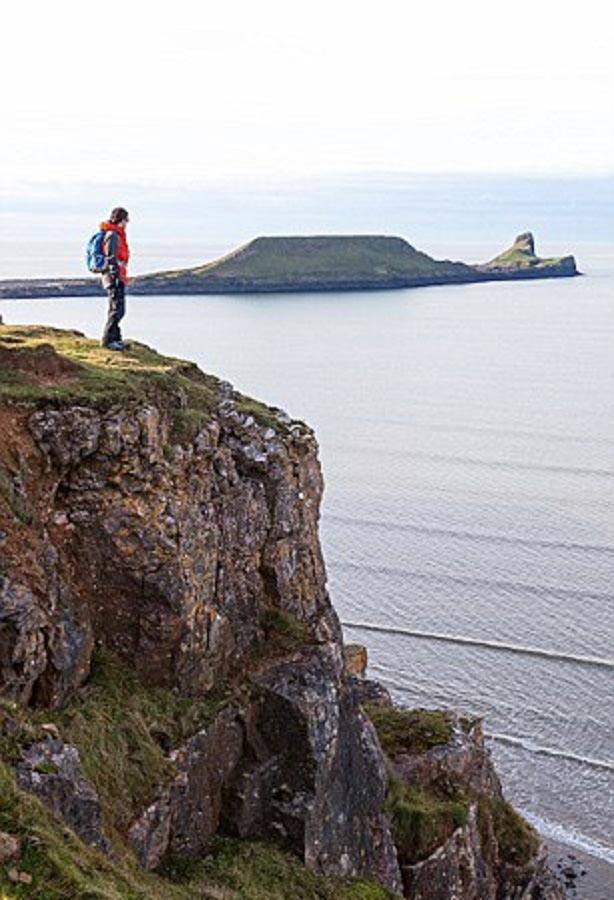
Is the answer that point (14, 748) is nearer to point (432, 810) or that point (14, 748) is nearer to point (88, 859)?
point (88, 859)

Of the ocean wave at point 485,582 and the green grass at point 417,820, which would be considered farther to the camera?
the ocean wave at point 485,582

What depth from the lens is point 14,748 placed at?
15000 millimetres

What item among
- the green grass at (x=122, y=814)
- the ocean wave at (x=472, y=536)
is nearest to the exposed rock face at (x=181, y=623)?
the green grass at (x=122, y=814)

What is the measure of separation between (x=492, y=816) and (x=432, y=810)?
3.56m

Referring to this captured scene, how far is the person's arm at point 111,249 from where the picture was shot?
2391cm

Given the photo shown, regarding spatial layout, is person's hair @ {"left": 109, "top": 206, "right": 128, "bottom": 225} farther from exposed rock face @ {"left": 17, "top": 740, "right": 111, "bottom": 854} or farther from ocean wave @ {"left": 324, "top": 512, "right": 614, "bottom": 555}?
ocean wave @ {"left": 324, "top": 512, "right": 614, "bottom": 555}

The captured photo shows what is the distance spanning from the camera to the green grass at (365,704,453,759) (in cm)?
2575

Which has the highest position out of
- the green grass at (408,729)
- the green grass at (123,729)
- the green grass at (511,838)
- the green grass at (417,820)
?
the green grass at (123,729)

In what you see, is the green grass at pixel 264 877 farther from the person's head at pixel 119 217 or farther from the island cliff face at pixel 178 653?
the person's head at pixel 119 217

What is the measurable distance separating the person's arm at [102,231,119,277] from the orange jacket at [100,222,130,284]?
0.22 feet

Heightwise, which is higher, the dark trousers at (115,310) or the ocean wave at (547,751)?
the dark trousers at (115,310)

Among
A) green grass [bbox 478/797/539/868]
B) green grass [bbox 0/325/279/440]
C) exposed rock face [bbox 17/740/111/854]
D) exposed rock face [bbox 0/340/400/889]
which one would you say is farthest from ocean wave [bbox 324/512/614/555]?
exposed rock face [bbox 17/740/111/854]

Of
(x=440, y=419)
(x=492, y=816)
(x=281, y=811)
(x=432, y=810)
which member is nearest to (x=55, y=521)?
(x=281, y=811)

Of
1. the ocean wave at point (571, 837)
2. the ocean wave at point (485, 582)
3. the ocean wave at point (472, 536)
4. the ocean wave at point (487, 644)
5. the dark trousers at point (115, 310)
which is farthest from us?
the ocean wave at point (472, 536)
